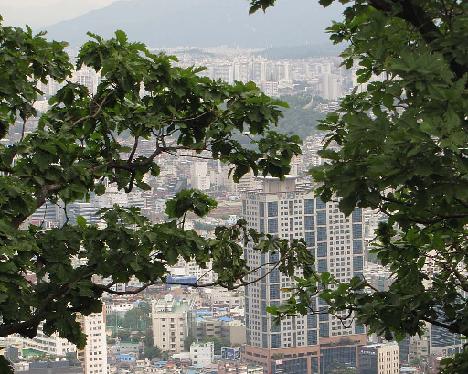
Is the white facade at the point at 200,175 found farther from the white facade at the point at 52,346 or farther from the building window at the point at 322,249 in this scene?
the white facade at the point at 52,346

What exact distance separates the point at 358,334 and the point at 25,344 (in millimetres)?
5843

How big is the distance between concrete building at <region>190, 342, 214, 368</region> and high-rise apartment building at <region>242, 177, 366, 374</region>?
0.82m

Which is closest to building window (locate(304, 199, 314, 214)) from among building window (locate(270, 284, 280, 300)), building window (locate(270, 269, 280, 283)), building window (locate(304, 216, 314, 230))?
building window (locate(304, 216, 314, 230))

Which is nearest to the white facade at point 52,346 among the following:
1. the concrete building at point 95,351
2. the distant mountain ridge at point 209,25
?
the concrete building at point 95,351

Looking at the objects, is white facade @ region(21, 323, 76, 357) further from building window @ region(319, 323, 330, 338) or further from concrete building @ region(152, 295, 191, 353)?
building window @ region(319, 323, 330, 338)

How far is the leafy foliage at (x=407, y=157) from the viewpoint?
1575mm

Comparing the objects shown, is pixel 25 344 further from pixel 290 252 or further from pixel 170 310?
pixel 290 252

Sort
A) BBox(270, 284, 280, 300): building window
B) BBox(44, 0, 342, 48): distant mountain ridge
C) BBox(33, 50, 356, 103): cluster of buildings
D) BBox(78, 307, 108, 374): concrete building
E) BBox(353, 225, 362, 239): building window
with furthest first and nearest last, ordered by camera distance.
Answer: BBox(44, 0, 342, 48): distant mountain ridge → BBox(33, 50, 356, 103): cluster of buildings → BBox(353, 225, 362, 239): building window → BBox(270, 284, 280, 300): building window → BBox(78, 307, 108, 374): concrete building

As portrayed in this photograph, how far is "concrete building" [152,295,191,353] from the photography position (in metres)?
24.3

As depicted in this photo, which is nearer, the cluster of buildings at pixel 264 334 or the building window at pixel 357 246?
the cluster of buildings at pixel 264 334

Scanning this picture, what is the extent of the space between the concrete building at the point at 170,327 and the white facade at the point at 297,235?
4.20ft

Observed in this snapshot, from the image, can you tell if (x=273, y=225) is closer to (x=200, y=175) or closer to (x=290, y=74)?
(x=200, y=175)

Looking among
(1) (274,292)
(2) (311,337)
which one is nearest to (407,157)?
(1) (274,292)

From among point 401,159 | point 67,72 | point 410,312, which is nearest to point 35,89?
point 67,72
